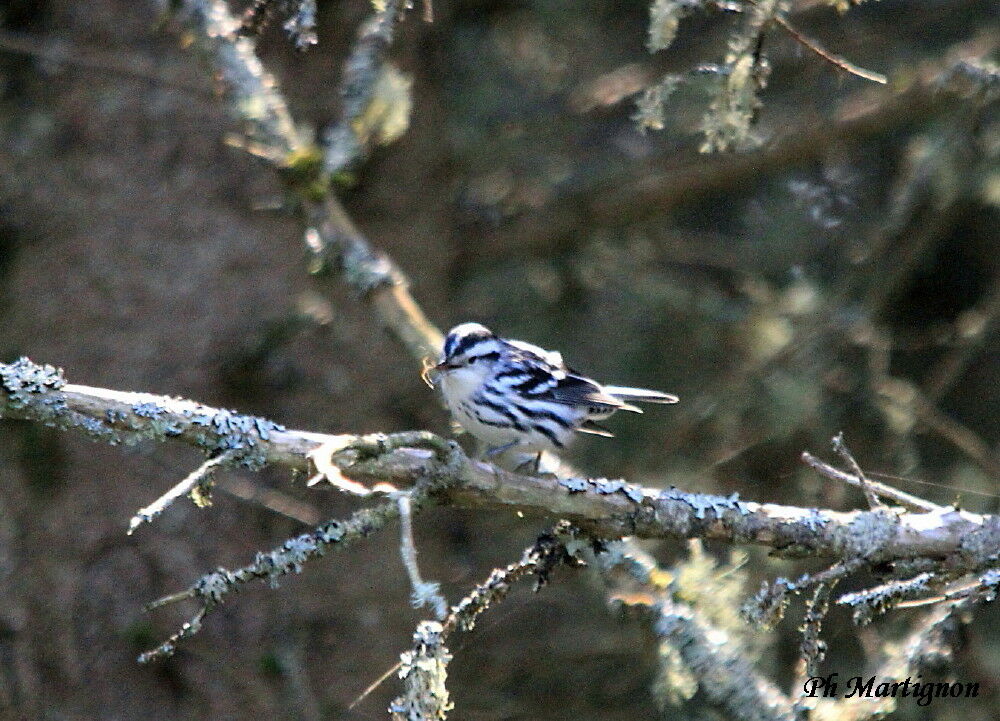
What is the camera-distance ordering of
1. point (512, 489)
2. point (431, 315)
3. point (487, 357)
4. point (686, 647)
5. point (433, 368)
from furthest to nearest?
point (431, 315) → point (487, 357) → point (433, 368) → point (686, 647) → point (512, 489)

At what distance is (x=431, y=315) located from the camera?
4.33 meters

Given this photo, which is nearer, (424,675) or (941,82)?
(424,675)

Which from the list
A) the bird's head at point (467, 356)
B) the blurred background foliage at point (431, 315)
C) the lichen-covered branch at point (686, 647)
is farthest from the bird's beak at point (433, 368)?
the lichen-covered branch at point (686, 647)

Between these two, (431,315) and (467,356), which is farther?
(431,315)

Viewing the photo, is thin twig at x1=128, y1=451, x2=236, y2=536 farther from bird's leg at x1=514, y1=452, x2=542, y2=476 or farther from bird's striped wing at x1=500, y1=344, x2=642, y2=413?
bird's striped wing at x1=500, y1=344, x2=642, y2=413

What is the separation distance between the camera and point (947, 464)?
17.9 ft

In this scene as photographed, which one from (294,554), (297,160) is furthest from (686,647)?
(297,160)

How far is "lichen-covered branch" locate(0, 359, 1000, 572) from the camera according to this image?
2.29m

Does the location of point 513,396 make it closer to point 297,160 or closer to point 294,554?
point 297,160

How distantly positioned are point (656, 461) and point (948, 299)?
2.43m

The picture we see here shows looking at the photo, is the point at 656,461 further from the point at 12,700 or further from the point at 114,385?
the point at 12,700

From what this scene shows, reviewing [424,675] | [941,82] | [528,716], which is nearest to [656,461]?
[528,716]

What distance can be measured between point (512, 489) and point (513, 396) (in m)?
1.09

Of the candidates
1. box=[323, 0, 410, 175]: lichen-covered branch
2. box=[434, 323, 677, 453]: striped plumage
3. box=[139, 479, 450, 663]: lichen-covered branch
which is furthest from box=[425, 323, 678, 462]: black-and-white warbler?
box=[139, 479, 450, 663]: lichen-covered branch
